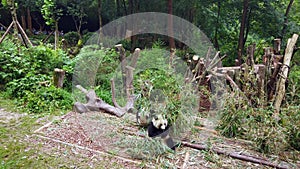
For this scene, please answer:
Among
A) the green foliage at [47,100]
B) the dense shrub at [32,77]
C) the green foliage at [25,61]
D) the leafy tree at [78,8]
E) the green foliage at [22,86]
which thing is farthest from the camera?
the leafy tree at [78,8]

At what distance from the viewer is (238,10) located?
6125 millimetres

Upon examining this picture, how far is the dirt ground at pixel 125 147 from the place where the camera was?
7.49 feet

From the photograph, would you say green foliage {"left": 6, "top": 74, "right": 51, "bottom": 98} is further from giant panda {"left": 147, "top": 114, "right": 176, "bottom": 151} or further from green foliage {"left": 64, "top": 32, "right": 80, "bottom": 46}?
green foliage {"left": 64, "top": 32, "right": 80, "bottom": 46}

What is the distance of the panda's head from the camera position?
8.05ft

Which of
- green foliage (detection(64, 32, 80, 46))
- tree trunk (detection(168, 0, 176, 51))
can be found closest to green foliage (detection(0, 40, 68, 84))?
tree trunk (detection(168, 0, 176, 51))

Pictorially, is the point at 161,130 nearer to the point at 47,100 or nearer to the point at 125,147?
the point at 125,147

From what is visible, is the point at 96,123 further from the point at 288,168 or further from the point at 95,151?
the point at 288,168

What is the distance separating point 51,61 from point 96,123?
80.1 inches

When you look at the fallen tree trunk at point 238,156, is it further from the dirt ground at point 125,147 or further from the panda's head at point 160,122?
the panda's head at point 160,122

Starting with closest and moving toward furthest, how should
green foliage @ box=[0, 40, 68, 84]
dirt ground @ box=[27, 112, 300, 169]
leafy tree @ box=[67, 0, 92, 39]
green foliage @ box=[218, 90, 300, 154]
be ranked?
1. dirt ground @ box=[27, 112, 300, 169]
2. green foliage @ box=[218, 90, 300, 154]
3. green foliage @ box=[0, 40, 68, 84]
4. leafy tree @ box=[67, 0, 92, 39]

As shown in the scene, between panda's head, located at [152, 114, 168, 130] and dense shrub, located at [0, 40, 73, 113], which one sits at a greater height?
dense shrub, located at [0, 40, 73, 113]

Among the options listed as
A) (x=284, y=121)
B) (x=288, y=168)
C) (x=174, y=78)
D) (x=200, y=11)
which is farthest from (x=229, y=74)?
(x=200, y=11)

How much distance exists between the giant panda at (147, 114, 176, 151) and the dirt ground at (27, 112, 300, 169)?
8 centimetres

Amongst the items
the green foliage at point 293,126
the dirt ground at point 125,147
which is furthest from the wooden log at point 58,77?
the green foliage at point 293,126
